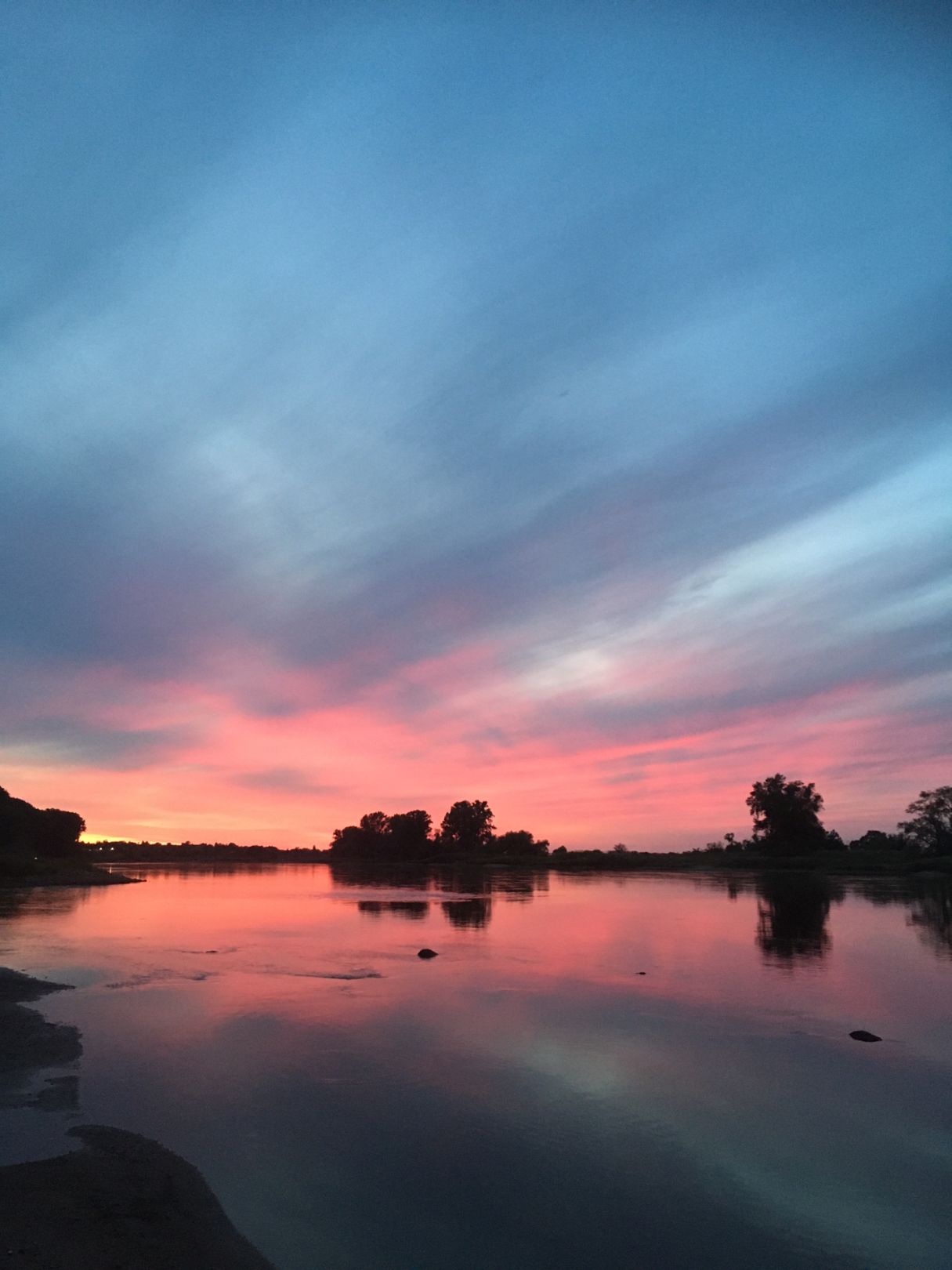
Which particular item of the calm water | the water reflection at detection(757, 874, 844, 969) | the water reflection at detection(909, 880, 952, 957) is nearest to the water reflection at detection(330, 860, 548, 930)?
the water reflection at detection(757, 874, 844, 969)

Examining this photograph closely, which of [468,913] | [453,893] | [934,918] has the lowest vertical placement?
[934,918]

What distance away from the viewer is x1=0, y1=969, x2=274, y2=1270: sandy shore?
449 inches

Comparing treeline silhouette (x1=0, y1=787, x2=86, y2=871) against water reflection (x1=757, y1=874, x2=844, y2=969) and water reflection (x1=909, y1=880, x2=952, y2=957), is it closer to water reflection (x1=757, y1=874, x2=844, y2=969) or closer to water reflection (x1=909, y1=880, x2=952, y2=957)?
water reflection (x1=757, y1=874, x2=844, y2=969)

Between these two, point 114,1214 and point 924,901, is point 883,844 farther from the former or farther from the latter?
point 114,1214

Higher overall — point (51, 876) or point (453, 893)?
point (51, 876)

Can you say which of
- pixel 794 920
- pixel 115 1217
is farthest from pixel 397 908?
pixel 115 1217

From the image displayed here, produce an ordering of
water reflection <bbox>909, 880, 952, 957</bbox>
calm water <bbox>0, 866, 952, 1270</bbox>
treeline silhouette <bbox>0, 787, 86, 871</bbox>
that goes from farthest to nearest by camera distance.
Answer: treeline silhouette <bbox>0, 787, 86, 871</bbox>
water reflection <bbox>909, 880, 952, 957</bbox>
calm water <bbox>0, 866, 952, 1270</bbox>

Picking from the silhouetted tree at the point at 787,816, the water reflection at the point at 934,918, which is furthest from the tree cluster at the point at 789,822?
the water reflection at the point at 934,918

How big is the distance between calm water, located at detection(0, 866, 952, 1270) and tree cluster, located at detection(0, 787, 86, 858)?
106m

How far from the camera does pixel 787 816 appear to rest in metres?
166

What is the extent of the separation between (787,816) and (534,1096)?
159437 millimetres

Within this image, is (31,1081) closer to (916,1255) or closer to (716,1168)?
(716,1168)

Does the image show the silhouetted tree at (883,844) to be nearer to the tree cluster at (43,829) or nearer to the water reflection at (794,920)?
the water reflection at (794,920)

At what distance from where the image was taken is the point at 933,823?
449ft
